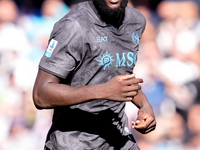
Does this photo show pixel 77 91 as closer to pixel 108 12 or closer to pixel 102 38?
pixel 102 38

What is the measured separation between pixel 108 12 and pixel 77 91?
0.61 meters

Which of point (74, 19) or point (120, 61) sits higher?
point (74, 19)

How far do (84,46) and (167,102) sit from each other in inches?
117

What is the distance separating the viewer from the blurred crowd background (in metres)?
5.33

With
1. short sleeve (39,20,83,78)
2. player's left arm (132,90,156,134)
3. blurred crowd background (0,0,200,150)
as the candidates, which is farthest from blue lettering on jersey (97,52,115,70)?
blurred crowd background (0,0,200,150)

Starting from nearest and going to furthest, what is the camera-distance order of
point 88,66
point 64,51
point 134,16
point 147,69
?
point 64,51 → point 88,66 → point 134,16 → point 147,69

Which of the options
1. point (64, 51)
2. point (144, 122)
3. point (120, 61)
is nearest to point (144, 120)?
point (144, 122)

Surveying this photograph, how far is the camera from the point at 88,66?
9.00 feet

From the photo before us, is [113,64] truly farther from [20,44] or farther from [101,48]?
[20,44]

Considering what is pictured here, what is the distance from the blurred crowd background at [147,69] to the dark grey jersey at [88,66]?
239 cm

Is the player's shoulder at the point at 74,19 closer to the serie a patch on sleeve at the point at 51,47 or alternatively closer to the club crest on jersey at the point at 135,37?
the serie a patch on sleeve at the point at 51,47

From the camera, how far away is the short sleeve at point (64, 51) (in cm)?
259

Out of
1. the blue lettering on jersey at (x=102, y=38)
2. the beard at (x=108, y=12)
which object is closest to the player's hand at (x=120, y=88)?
the blue lettering on jersey at (x=102, y=38)

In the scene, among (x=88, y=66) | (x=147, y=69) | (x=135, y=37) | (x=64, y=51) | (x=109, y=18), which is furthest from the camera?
(x=147, y=69)
